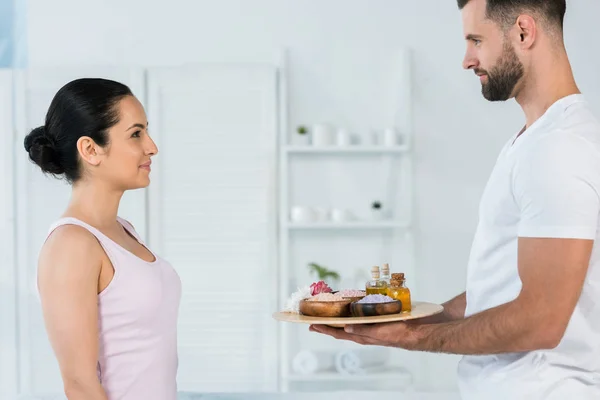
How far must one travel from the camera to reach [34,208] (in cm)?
398

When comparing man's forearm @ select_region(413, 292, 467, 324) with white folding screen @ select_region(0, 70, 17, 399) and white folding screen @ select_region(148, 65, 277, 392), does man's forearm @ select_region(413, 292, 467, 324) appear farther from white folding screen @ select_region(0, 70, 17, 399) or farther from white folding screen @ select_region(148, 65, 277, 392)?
white folding screen @ select_region(0, 70, 17, 399)

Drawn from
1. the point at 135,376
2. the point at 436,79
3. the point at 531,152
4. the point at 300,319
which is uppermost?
the point at 436,79

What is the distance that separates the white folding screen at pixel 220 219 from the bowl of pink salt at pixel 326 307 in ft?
7.23

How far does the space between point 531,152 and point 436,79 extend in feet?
9.17

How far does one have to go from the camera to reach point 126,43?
4.08 meters

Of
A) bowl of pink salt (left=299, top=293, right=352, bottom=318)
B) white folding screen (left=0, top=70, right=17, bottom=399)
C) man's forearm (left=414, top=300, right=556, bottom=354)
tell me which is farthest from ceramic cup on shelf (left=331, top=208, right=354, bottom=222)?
man's forearm (left=414, top=300, right=556, bottom=354)

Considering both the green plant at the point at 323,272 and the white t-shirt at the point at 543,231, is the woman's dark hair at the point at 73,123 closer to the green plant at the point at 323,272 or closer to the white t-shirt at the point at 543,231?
the white t-shirt at the point at 543,231

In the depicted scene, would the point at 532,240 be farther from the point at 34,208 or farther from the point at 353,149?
the point at 34,208

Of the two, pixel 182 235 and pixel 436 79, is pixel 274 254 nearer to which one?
pixel 182 235

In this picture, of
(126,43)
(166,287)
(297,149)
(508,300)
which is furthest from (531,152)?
(126,43)

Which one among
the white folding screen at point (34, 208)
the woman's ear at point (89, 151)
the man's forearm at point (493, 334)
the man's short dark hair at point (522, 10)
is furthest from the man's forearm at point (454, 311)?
the white folding screen at point (34, 208)

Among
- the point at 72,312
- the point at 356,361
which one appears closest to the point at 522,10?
the point at 72,312

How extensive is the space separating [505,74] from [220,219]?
2.60 m

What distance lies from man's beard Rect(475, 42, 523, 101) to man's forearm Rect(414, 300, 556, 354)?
0.42 meters
